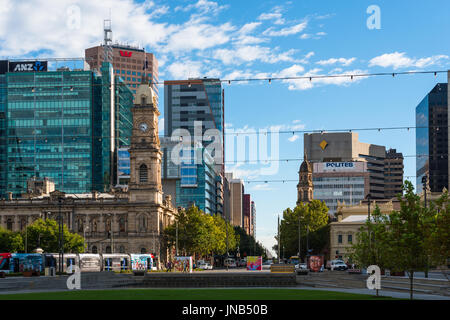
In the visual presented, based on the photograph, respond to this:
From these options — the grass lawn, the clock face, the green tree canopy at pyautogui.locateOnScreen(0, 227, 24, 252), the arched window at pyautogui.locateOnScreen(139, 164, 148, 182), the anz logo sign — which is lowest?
the green tree canopy at pyautogui.locateOnScreen(0, 227, 24, 252)

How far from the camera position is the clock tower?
12475 centimetres

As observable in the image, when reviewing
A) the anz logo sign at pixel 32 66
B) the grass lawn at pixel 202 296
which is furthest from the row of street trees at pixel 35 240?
the anz logo sign at pixel 32 66

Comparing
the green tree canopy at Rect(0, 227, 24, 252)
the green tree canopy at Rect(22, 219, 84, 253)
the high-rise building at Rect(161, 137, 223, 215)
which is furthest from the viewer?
the high-rise building at Rect(161, 137, 223, 215)

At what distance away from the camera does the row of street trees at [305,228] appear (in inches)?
5373

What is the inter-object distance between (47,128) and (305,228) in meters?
76.6

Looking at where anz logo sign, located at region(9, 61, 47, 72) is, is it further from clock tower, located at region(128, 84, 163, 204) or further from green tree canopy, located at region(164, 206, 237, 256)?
green tree canopy, located at region(164, 206, 237, 256)

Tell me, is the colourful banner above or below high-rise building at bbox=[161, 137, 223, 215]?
below

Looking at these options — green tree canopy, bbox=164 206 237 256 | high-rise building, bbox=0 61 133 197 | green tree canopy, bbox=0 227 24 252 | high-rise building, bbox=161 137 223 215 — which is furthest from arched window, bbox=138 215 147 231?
high-rise building, bbox=161 137 223 215

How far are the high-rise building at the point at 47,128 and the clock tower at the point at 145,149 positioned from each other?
2074 inches

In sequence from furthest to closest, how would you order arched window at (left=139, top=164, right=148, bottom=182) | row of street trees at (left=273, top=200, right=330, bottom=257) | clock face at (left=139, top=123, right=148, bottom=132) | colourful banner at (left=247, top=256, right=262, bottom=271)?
row of street trees at (left=273, top=200, right=330, bottom=257) → arched window at (left=139, top=164, right=148, bottom=182) → clock face at (left=139, top=123, right=148, bottom=132) → colourful banner at (left=247, top=256, right=262, bottom=271)

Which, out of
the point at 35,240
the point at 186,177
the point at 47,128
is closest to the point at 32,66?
the point at 47,128

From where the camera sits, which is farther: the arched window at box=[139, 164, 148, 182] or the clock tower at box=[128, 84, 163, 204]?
the arched window at box=[139, 164, 148, 182]

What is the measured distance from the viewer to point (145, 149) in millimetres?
124562

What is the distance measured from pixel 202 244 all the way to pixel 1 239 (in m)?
37.6
